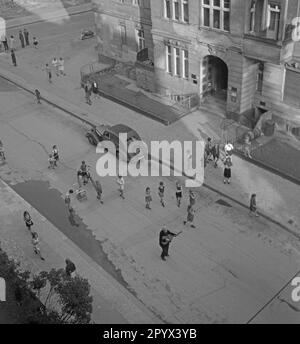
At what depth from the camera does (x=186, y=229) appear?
22641mm

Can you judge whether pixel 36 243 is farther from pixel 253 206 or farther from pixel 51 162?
pixel 253 206

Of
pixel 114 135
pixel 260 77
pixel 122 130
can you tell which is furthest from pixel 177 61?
pixel 114 135

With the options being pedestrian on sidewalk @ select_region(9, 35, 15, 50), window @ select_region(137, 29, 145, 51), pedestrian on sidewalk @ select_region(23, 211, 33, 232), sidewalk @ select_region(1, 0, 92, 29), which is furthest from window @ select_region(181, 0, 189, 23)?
sidewalk @ select_region(1, 0, 92, 29)

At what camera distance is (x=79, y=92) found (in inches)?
1470

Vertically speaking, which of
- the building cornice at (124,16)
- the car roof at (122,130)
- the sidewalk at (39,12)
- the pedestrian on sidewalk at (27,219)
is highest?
the building cornice at (124,16)

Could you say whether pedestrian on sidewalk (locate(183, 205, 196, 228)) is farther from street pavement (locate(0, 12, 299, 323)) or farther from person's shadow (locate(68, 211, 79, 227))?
person's shadow (locate(68, 211, 79, 227))

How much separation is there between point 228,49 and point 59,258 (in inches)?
622

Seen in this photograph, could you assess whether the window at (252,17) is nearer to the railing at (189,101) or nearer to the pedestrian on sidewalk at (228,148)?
the railing at (189,101)

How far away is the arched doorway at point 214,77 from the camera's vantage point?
1270 inches

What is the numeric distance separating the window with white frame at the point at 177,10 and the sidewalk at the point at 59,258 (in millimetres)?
15062

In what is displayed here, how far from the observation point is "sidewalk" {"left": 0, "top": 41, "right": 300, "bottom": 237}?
78.6 ft

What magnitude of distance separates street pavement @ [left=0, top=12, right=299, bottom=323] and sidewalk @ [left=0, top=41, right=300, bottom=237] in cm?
6

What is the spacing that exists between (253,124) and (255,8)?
700cm

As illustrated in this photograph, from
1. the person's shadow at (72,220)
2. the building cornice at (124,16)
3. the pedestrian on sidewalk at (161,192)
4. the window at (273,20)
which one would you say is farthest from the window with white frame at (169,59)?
the person's shadow at (72,220)
